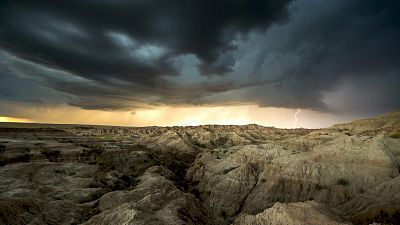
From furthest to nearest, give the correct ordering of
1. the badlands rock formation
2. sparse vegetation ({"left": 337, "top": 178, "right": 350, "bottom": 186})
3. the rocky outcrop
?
sparse vegetation ({"left": 337, "top": 178, "right": 350, "bottom": 186}) → the badlands rock formation → the rocky outcrop

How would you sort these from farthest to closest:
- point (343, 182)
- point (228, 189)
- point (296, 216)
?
point (228, 189) < point (343, 182) < point (296, 216)

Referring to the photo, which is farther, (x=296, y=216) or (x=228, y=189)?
(x=228, y=189)

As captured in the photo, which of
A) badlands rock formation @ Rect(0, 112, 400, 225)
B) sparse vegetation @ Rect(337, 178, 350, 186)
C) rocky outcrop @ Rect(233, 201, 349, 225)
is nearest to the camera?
rocky outcrop @ Rect(233, 201, 349, 225)

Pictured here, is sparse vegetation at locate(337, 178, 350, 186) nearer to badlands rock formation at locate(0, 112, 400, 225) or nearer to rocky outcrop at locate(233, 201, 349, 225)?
badlands rock formation at locate(0, 112, 400, 225)

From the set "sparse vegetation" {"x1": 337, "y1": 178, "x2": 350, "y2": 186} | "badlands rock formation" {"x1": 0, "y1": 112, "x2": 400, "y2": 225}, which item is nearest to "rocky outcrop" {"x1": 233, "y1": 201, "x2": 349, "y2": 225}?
"badlands rock formation" {"x1": 0, "y1": 112, "x2": 400, "y2": 225}

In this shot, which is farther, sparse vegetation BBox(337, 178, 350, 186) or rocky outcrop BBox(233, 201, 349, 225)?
sparse vegetation BBox(337, 178, 350, 186)

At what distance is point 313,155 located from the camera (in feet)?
189

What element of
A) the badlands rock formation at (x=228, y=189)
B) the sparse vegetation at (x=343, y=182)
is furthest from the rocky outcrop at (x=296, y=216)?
the sparse vegetation at (x=343, y=182)

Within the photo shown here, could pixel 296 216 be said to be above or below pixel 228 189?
above

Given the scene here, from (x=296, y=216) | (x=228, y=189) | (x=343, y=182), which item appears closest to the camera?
(x=296, y=216)

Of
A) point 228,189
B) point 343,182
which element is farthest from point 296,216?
point 228,189

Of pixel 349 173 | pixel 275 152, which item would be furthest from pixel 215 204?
pixel 349 173

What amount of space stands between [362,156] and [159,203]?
37.4 metres

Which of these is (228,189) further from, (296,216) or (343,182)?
(296,216)
